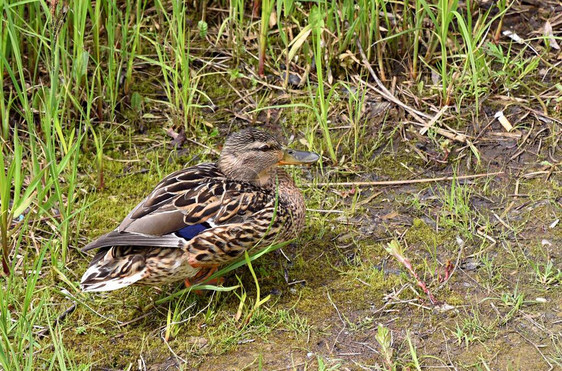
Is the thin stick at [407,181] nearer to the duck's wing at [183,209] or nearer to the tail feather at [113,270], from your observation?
the duck's wing at [183,209]

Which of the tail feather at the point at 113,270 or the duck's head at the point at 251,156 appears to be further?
the duck's head at the point at 251,156

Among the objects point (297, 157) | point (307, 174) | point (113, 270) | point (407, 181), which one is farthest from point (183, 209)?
point (407, 181)

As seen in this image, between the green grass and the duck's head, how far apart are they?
1.24 ft

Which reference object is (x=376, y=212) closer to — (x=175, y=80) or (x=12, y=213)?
(x=175, y=80)

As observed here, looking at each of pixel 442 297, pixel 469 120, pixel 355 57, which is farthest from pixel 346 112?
pixel 442 297

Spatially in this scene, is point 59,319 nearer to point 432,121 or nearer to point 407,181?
point 407,181

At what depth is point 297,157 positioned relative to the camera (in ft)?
Result: 16.7

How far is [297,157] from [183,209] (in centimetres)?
85

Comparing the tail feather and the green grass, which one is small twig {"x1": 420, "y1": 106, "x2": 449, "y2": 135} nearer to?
the green grass

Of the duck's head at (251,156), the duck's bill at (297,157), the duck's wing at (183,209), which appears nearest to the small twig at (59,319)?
the duck's wing at (183,209)

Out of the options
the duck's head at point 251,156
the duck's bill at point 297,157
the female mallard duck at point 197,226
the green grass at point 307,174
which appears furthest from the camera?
the duck's bill at point 297,157

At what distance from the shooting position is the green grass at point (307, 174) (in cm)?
432

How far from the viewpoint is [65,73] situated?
17.5ft

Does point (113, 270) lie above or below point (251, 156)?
below
